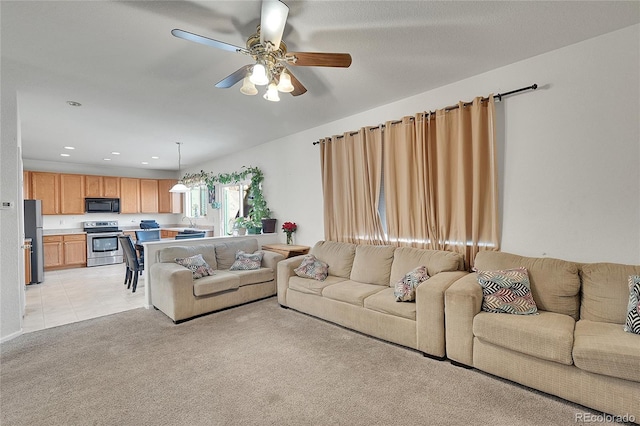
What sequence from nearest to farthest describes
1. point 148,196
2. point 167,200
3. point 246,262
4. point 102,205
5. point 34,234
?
point 246,262 < point 34,234 < point 102,205 < point 148,196 < point 167,200

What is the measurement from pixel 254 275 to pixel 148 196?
620 cm

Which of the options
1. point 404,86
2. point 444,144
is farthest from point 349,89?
point 444,144

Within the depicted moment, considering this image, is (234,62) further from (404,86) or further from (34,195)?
(34,195)

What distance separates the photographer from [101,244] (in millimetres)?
7395

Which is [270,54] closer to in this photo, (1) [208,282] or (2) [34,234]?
(1) [208,282]

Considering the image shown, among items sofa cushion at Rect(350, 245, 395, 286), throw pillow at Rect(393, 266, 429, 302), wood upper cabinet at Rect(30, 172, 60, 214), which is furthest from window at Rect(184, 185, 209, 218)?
A: throw pillow at Rect(393, 266, 429, 302)

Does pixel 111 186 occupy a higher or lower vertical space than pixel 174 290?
higher

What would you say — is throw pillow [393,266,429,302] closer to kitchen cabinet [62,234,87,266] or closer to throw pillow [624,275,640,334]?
throw pillow [624,275,640,334]

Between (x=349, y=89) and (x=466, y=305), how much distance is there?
2.55 m

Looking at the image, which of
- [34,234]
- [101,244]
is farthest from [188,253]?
[101,244]

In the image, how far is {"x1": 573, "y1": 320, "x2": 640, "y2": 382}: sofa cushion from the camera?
1682mm

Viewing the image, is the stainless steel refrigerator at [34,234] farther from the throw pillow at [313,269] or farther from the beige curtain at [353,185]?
the beige curtain at [353,185]

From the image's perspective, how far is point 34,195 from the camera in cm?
675

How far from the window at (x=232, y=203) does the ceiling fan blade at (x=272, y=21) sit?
478cm
